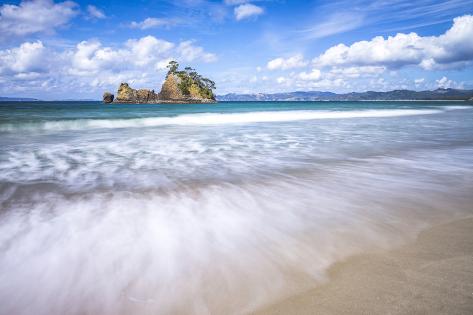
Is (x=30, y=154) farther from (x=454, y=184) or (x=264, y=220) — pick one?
(x=454, y=184)

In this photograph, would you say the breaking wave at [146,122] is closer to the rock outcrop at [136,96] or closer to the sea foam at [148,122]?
the sea foam at [148,122]

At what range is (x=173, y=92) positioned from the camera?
11044cm

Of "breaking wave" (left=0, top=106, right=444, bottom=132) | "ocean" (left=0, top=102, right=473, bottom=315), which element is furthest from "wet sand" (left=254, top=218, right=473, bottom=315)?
"breaking wave" (left=0, top=106, right=444, bottom=132)

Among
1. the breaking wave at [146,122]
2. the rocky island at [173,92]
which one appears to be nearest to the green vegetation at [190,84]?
the rocky island at [173,92]

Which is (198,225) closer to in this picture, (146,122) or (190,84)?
(146,122)

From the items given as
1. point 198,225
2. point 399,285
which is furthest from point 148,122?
point 399,285

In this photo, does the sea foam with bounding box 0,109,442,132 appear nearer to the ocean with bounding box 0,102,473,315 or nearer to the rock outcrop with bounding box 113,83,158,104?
the ocean with bounding box 0,102,473,315

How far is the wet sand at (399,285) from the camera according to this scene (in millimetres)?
2225

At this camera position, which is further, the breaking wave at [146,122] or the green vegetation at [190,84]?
the green vegetation at [190,84]

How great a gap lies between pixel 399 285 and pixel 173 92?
113112 mm

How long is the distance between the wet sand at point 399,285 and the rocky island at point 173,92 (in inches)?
4376

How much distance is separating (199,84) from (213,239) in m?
118

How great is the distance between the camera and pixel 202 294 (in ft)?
8.07

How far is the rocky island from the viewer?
111062 mm
